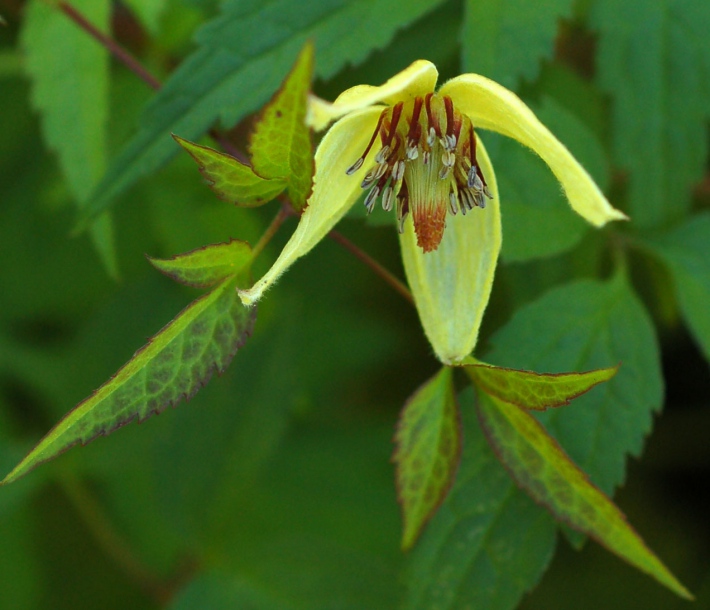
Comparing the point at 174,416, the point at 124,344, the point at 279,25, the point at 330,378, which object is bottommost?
the point at 330,378

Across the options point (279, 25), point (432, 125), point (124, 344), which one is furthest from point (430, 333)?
point (124, 344)

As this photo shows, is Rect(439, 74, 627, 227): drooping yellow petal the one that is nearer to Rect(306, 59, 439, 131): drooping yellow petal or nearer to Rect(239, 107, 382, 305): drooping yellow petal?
Rect(306, 59, 439, 131): drooping yellow petal

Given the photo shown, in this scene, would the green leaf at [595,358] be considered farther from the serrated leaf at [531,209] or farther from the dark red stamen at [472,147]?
the dark red stamen at [472,147]

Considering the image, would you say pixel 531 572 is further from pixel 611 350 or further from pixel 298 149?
pixel 298 149

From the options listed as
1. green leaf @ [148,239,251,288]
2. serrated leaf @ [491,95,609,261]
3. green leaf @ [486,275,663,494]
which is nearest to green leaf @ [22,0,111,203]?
green leaf @ [148,239,251,288]

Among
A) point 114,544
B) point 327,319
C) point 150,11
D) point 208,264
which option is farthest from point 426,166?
point 114,544
